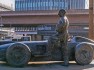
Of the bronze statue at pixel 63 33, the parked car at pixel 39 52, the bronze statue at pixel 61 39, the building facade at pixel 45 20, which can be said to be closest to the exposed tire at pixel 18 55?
the parked car at pixel 39 52

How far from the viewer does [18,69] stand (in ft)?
32.0

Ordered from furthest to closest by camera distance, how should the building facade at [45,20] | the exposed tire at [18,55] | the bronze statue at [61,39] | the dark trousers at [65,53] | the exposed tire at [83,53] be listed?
the building facade at [45,20] < the exposed tire at [83,53] < the dark trousers at [65,53] < the bronze statue at [61,39] < the exposed tire at [18,55]

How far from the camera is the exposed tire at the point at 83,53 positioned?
36.4 feet

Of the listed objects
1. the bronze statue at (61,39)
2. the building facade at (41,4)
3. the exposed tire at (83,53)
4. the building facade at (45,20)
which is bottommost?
the exposed tire at (83,53)

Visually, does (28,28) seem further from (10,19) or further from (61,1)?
(61,1)

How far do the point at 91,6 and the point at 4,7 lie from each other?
379ft

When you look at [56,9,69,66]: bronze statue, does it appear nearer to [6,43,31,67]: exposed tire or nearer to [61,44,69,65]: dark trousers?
[61,44,69,65]: dark trousers

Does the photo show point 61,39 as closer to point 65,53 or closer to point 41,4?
point 65,53

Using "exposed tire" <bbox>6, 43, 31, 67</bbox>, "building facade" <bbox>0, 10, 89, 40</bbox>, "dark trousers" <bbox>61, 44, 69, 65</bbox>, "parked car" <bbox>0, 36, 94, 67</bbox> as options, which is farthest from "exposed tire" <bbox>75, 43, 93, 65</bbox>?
"building facade" <bbox>0, 10, 89, 40</bbox>

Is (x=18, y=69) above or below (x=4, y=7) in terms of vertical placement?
below

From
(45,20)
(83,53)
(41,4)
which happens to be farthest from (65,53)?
(41,4)

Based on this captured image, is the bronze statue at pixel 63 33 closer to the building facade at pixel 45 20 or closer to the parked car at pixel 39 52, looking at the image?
the parked car at pixel 39 52

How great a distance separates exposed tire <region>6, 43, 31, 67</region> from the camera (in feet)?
34.3

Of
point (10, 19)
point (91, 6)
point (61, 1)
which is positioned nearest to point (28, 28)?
point (10, 19)
